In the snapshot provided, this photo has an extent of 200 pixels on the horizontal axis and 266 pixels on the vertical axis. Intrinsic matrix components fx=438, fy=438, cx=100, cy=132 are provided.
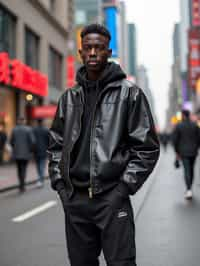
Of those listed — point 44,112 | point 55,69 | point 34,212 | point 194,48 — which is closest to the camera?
point 34,212

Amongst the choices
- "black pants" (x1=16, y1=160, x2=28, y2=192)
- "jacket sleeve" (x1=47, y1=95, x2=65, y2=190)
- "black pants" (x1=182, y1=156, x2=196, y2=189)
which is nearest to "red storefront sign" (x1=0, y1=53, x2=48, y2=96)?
"black pants" (x1=16, y1=160, x2=28, y2=192)

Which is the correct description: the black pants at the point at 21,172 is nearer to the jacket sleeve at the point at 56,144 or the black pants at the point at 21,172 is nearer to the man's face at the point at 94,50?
the jacket sleeve at the point at 56,144

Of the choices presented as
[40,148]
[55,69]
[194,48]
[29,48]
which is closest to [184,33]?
[194,48]

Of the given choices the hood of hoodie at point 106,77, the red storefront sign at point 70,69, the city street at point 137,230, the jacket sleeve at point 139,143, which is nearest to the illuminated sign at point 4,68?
the city street at point 137,230

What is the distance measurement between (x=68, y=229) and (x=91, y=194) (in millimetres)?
345

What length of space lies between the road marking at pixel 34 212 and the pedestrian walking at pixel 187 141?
291 cm

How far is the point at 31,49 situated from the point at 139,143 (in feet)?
76.9

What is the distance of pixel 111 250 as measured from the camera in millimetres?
2656

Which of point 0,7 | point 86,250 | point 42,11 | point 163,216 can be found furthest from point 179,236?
point 42,11

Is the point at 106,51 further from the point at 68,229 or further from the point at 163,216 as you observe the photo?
the point at 163,216

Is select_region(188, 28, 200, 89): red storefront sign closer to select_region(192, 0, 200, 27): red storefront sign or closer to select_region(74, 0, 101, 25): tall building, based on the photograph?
select_region(192, 0, 200, 27): red storefront sign

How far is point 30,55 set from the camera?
2500 centimetres

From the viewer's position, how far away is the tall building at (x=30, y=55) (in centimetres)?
2077

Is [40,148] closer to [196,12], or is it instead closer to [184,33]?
[196,12]
